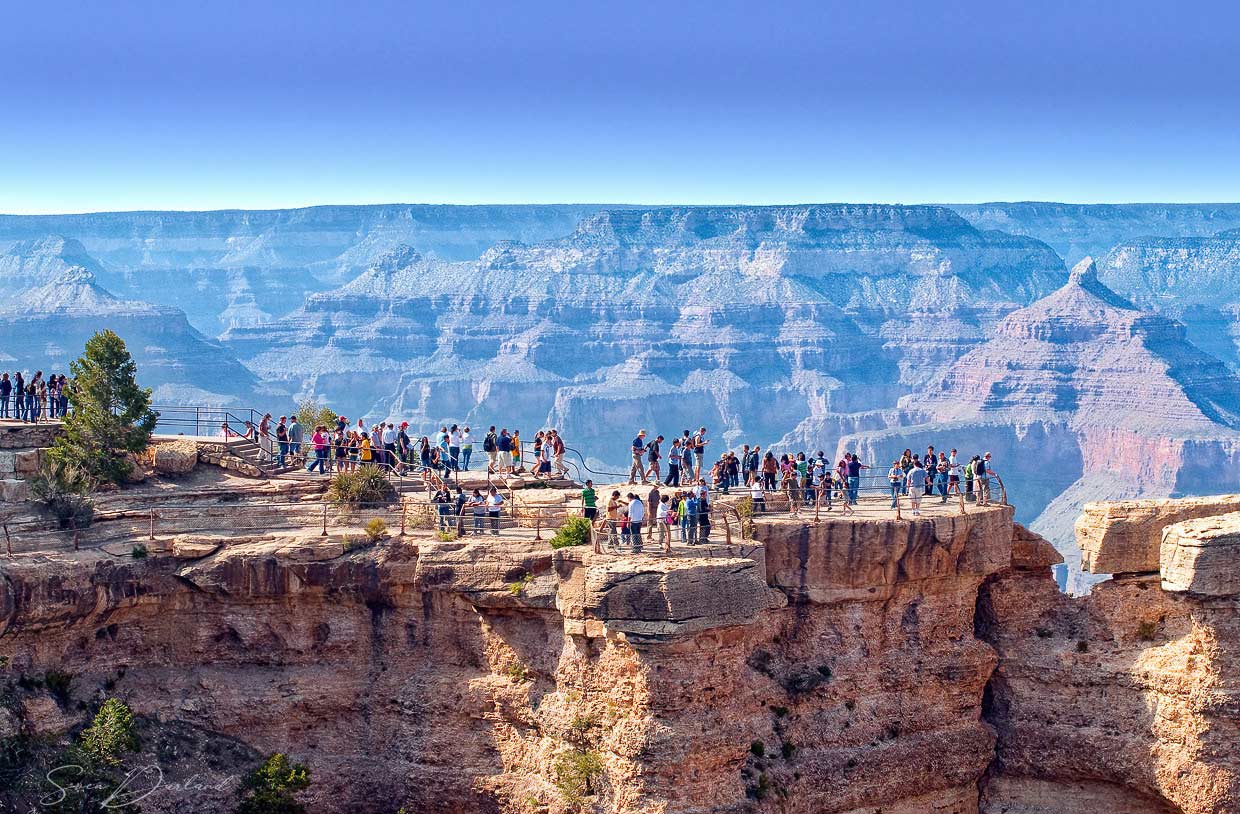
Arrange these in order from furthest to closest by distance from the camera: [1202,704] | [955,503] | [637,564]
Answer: [955,503] < [1202,704] < [637,564]

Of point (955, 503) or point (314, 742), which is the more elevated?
point (955, 503)

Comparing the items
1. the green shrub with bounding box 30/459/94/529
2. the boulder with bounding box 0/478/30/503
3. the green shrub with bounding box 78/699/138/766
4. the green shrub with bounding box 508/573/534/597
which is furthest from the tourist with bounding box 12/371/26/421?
the green shrub with bounding box 508/573/534/597

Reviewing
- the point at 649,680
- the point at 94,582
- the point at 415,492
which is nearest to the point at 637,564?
the point at 649,680

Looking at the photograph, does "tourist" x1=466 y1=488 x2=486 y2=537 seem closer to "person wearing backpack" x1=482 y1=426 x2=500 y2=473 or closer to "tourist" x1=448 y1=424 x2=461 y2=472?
"person wearing backpack" x1=482 y1=426 x2=500 y2=473

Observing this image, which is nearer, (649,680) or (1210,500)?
(649,680)

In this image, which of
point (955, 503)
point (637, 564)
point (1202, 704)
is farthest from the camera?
point (955, 503)

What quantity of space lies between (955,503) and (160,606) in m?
26.3

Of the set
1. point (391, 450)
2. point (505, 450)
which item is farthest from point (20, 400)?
point (505, 450)

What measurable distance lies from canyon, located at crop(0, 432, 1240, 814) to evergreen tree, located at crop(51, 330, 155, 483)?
1315 millimetres

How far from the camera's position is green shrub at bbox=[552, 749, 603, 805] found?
5956 cm

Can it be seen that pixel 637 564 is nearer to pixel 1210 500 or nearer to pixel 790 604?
pixel 790 604

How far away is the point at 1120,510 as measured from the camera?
6569cm

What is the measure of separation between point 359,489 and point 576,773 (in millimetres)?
12728
